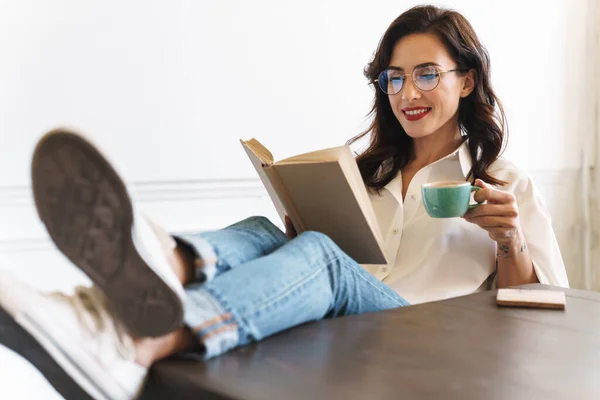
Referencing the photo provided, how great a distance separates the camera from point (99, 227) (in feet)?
2.53

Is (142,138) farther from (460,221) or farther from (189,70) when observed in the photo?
(460,221)

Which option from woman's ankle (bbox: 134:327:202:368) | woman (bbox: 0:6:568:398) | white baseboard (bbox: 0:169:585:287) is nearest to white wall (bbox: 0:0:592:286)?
white baseboard (bbox: 0:169:585:287)

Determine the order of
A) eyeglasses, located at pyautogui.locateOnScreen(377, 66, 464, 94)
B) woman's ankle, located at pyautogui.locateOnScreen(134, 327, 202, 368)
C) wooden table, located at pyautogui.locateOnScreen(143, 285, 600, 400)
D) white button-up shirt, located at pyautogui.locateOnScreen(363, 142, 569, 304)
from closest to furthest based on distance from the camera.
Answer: wooden table, located at pyautogui.locateOnScreen(143, 285, 600, 400) → woman's ankle, located at pyautogui.locateOnScreen(134, 327, 202, 368) → white button-up shirt, located at pyautogui.locateOnScreen(363, 142, 569, 304) → eyeglasses, located at pyautogui.locateOnScreen(377, 66, 464, 94)

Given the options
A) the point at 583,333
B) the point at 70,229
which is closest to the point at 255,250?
the point at 70,229

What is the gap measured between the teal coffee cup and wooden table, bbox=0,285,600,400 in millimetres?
269

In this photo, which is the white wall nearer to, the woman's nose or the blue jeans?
the woman's nose

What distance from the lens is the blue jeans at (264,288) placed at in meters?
0.85

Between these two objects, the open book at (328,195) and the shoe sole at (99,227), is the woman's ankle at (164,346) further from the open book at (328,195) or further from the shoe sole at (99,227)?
the open book at (328,195)

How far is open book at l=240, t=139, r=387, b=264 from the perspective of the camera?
1166mm

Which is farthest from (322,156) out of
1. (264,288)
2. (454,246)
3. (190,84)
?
(190,84)

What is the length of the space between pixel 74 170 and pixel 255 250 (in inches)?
14.8

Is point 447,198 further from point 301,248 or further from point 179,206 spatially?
point 179,206

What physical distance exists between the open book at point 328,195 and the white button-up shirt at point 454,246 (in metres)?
0.21

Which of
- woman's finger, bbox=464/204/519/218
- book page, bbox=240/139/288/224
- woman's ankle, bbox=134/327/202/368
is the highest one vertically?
book page, bbox=240/139/288/224
